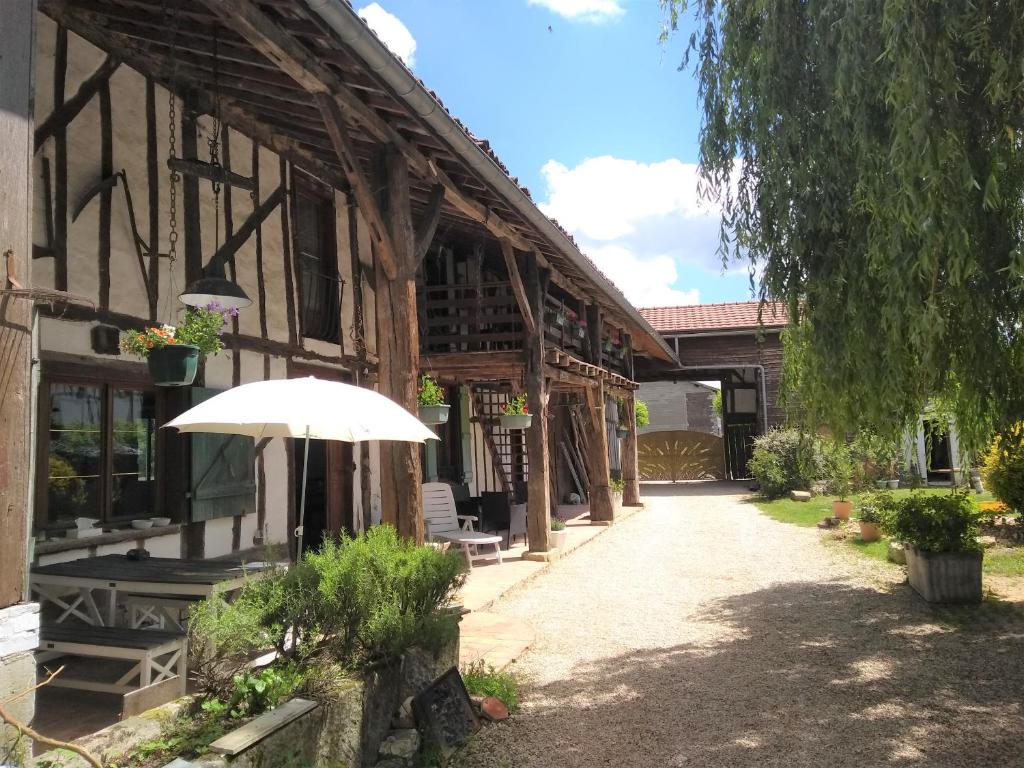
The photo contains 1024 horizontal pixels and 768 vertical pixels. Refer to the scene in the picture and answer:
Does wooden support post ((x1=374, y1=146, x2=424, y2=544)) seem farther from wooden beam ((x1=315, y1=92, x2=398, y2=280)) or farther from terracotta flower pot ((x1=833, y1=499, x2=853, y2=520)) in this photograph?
terracotta flower pot ((x1=833, y1=499, x2=853, y2=520))

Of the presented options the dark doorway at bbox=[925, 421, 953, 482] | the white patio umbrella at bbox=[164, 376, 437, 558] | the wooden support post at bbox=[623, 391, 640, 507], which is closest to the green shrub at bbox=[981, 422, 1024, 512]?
the wooden support post at bbox=[623, 391, 640, 507]

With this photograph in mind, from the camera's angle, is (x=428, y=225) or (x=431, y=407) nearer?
(x=428, y=225)

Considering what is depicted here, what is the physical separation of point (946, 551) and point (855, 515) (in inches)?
174

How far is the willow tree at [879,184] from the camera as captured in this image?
3051 mm

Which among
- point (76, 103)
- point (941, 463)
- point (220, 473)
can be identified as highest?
point (76, 103)

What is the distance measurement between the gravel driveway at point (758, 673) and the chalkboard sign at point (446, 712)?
0.39ft

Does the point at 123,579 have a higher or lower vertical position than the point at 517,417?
lower

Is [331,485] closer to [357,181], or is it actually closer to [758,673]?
[357,181]

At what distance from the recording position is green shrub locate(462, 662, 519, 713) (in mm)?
4072

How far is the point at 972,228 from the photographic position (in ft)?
10.7

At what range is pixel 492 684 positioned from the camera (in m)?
4.17

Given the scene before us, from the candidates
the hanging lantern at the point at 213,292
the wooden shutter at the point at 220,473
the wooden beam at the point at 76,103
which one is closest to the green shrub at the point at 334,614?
the hanging lantern at the point at 213,292

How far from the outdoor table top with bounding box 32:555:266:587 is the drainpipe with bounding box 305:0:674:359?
2.69m

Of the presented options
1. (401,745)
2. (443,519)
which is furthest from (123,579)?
(443,519)
